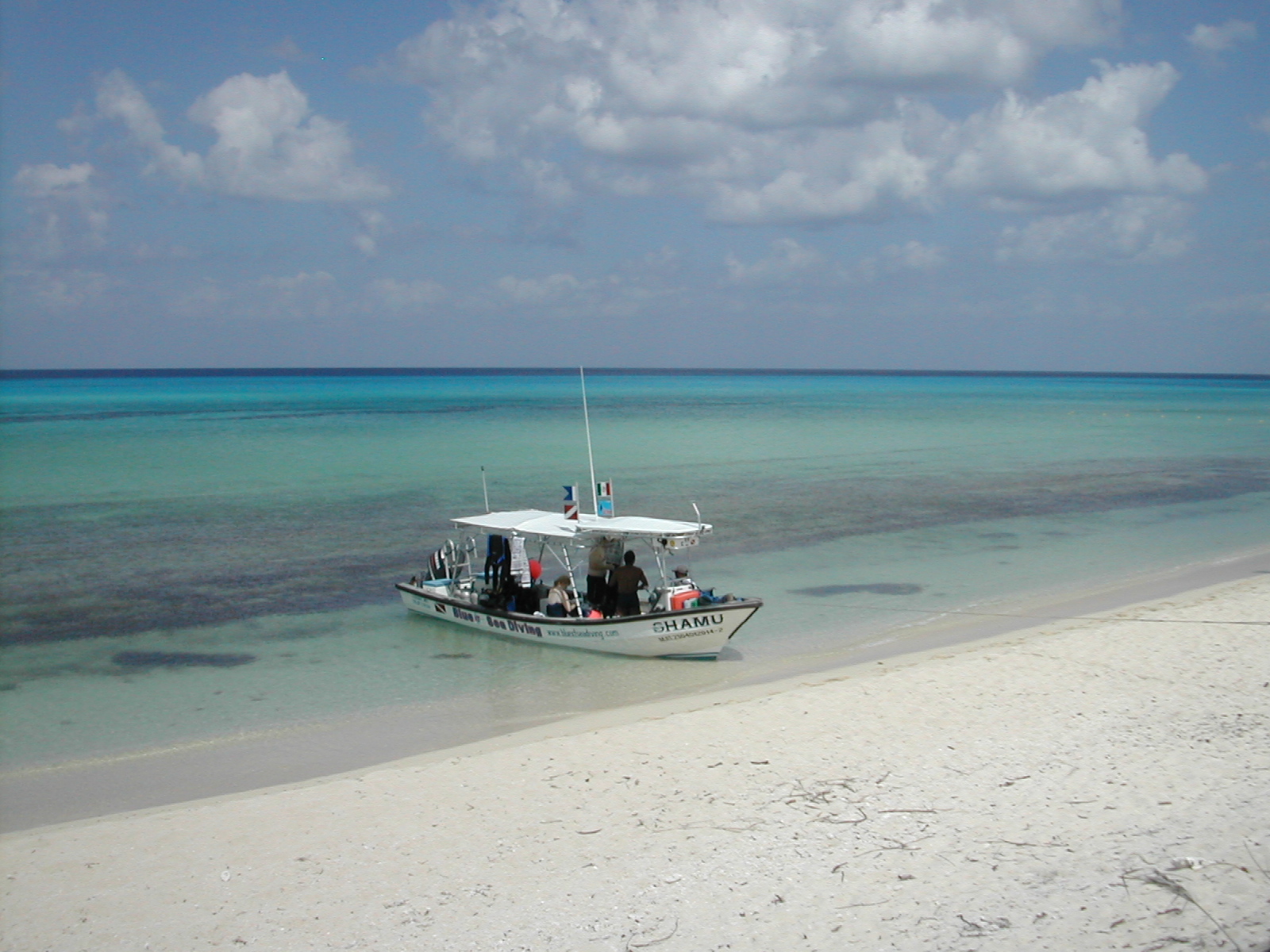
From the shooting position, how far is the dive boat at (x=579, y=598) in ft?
45.3

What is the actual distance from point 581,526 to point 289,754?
202 inches

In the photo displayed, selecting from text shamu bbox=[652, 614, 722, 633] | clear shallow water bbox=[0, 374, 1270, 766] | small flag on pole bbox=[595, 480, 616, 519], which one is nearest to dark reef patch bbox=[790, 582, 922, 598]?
clear shallow water bbox=[0, 374, 1270, 766]

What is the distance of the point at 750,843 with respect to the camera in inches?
301

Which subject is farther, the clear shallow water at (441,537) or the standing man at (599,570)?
the standing man at (599,570)

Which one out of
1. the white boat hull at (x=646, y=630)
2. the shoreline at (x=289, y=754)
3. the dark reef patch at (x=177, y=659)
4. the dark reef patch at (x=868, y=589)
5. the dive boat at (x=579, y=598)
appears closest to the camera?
the shoreline at (x=289, y=754)

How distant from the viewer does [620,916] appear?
670cm

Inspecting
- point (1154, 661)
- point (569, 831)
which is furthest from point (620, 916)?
point (1154, 661)

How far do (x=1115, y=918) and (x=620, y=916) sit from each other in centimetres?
310

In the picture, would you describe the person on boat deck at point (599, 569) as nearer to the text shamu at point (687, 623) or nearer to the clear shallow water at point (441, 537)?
the clear shallow water at point (441, 537)

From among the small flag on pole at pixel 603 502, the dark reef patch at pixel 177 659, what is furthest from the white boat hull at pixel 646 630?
the dark reef patch at pixel 177 659

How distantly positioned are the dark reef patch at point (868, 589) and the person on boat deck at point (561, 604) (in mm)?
5124

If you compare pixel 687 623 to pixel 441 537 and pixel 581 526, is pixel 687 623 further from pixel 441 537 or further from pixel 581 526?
pixel 441 537

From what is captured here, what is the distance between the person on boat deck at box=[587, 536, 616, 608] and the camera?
48.8 ft

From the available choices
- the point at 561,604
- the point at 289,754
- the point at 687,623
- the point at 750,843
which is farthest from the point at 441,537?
the point at 750,843
